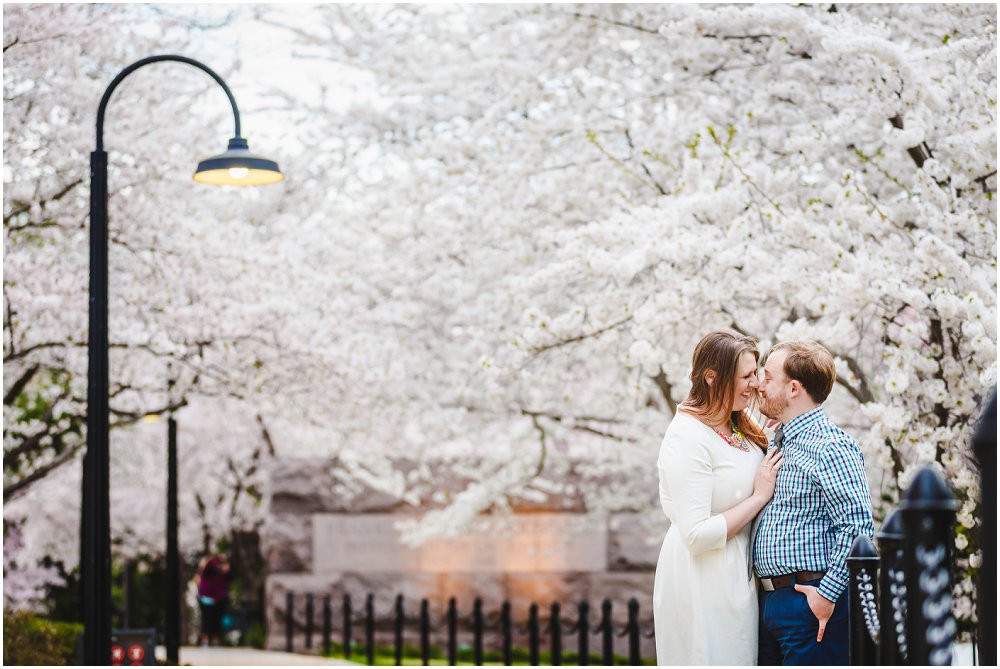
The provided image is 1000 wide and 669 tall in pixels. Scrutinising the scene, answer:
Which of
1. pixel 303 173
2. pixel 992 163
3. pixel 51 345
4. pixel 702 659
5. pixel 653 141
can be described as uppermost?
pixel 303 173

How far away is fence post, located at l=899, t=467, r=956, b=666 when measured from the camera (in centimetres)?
261

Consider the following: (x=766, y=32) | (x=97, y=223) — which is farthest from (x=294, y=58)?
(x=97, y=223)

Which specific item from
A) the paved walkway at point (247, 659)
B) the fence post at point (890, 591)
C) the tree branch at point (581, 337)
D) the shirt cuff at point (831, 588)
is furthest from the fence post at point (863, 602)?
the paved walkway at point (247, 659)

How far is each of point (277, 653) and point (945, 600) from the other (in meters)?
15.1

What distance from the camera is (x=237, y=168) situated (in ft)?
23.8

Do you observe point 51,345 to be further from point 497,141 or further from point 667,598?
point 667,598

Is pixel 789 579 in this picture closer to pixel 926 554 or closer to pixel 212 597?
pixel 926 554

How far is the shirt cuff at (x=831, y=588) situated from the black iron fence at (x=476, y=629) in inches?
285

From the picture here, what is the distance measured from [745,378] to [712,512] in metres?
0.51

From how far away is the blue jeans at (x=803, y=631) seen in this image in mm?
4125

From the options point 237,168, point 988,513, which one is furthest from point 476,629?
point 988,513

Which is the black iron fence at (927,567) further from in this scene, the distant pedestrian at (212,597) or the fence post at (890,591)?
the distant pedestrian at (212,597)

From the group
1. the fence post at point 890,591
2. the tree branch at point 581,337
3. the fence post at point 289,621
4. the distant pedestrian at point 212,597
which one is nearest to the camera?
the fence post at point 890,591

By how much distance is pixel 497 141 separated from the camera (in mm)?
11297
